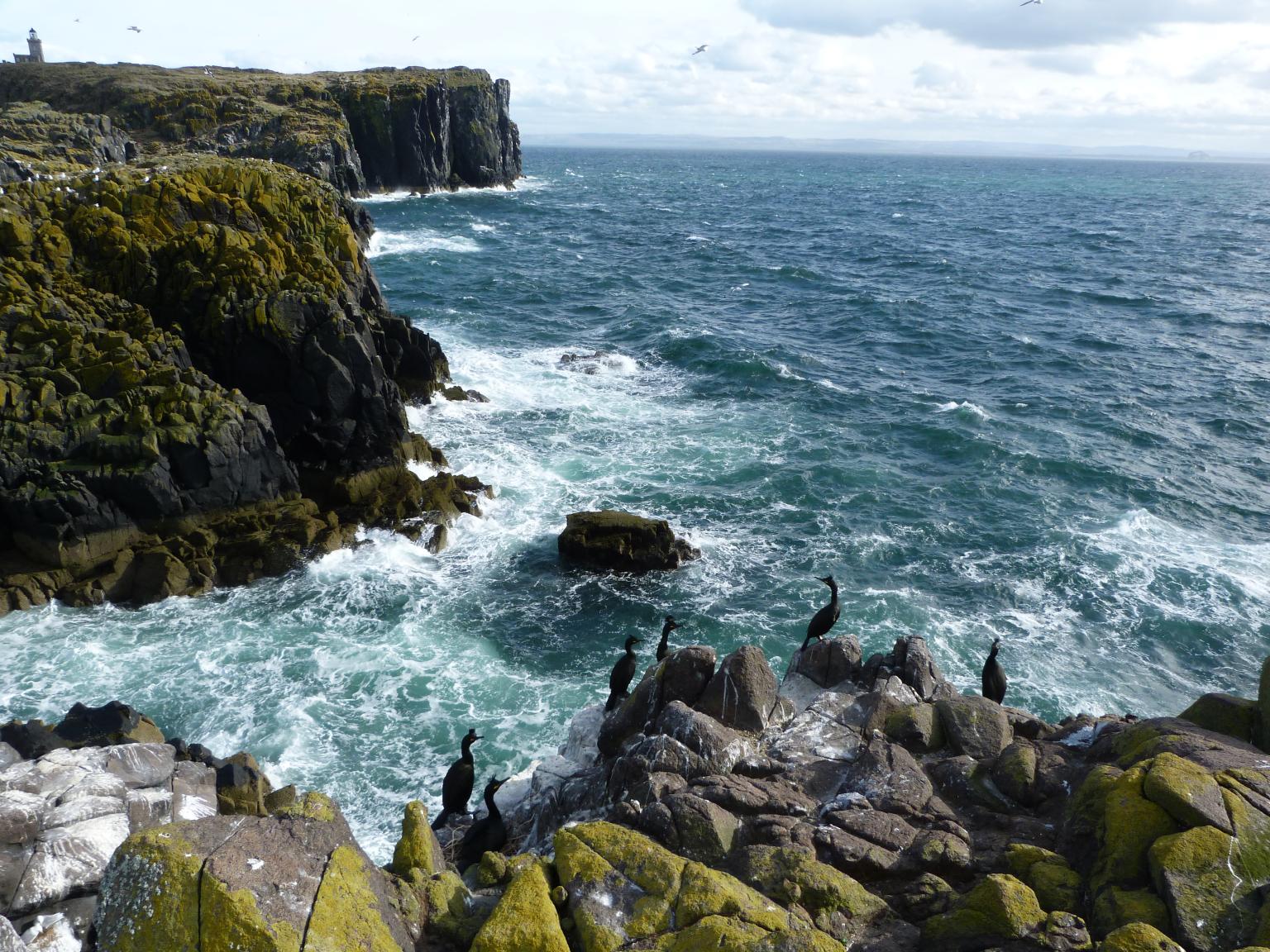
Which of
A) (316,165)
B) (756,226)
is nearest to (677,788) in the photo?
(316,165)

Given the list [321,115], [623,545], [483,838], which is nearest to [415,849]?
[483,838]

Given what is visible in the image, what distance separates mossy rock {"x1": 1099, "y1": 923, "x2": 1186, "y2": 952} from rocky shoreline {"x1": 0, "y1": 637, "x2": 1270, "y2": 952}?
3 cm

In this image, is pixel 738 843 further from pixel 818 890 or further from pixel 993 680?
pixel 993 680

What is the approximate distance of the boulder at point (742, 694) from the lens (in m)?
15.8

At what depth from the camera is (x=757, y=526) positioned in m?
32.7

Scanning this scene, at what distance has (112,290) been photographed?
33625mm

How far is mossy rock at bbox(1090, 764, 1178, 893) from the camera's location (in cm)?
1031

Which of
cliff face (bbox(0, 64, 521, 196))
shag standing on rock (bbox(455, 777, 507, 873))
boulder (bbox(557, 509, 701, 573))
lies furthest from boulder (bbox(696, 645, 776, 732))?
cliff face (bbox(0, 64, 521, 196))

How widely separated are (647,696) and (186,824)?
909 cm

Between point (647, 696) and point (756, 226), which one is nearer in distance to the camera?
point (647, 696)

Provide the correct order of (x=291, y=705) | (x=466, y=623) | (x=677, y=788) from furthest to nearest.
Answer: (x=466, y=623) < (x=291, y=705) < (x=677, y=788)

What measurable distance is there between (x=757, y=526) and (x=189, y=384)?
20.5 meters

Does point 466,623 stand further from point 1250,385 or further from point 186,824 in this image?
point 1250,385

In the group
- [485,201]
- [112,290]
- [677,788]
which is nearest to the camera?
[677,788]
